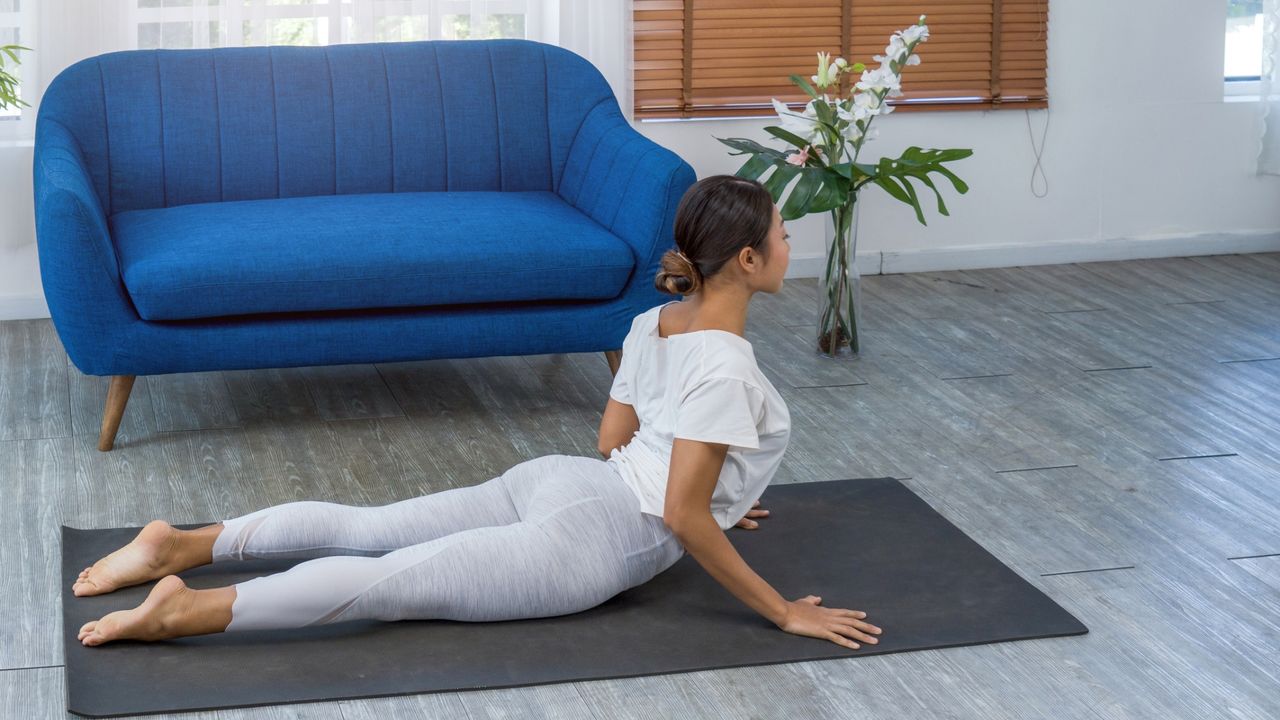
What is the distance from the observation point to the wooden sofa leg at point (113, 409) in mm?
3059

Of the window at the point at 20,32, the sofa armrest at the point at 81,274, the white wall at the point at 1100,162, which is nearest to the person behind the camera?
the sofa armrest at the point at 81,274

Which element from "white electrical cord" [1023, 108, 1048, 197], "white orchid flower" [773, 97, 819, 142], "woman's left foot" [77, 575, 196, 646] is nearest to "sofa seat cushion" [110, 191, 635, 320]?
"white orchid flower" [773, 97, 819, 142]

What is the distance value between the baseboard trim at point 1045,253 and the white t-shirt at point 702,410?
8.31 ft

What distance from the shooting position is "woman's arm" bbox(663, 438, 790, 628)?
2.06m

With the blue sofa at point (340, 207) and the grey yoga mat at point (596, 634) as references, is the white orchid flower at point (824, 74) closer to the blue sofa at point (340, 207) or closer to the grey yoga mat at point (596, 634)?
the blue sofa at point (340, 207)

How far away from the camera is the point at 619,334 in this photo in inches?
131

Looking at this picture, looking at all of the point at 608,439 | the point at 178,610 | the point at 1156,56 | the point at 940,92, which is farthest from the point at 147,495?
the point at 1156,56

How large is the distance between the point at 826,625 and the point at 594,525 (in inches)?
15.4

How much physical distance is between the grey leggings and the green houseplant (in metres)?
1.81

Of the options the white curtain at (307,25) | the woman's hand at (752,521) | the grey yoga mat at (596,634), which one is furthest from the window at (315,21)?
the woman's hand at (752,521)

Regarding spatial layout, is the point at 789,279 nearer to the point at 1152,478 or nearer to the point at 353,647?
the point at 1152,478

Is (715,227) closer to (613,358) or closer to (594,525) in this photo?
(594,525)

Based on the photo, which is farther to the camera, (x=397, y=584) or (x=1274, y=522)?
(x=1274, y=522)

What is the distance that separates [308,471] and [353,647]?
91 centimetres
